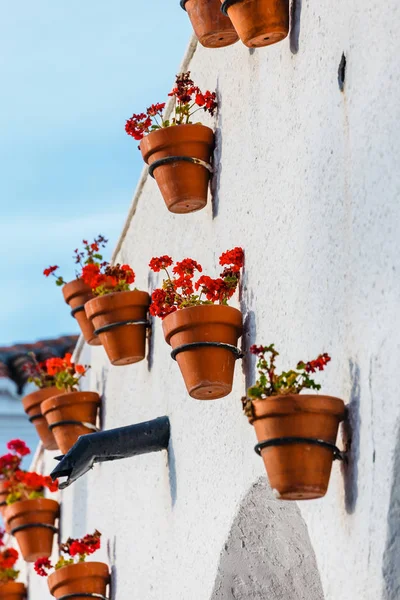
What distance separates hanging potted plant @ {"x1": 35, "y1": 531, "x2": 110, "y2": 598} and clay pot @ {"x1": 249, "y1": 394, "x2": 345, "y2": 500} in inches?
119

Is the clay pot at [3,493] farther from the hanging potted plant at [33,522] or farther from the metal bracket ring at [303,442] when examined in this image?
the metal bracket ring at [303,442]

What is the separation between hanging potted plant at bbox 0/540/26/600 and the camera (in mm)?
9602

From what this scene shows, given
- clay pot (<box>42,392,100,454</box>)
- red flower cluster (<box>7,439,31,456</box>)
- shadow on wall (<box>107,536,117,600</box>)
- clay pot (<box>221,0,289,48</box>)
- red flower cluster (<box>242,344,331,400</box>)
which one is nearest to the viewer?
red flower cluster (<box>242,344,331,400</box>)

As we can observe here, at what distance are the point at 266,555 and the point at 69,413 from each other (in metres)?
2.53

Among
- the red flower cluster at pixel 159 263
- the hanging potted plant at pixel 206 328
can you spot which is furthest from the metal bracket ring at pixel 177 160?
the hanging potted plant at pixel 206 328

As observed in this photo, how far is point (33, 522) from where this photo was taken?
847cm

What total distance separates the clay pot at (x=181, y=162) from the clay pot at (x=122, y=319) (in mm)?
884

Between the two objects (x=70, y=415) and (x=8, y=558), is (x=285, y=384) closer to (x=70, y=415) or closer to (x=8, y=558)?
(x=70, y=415)

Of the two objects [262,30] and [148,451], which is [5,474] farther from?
[262,30]

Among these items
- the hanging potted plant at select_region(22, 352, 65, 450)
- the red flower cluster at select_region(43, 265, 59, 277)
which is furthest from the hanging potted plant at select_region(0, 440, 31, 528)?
the red flower cluster at select_region(43, 265, 59, 277)

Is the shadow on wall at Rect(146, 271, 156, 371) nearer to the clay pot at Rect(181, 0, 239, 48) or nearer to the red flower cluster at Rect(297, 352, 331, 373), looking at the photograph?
the clay pot at Rect(181, 0, 239, 48)

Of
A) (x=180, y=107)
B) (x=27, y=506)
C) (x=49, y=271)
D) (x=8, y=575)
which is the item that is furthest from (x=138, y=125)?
(x=8, y=575)

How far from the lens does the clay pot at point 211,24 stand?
17.5 feet

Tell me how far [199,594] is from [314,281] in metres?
1.61
